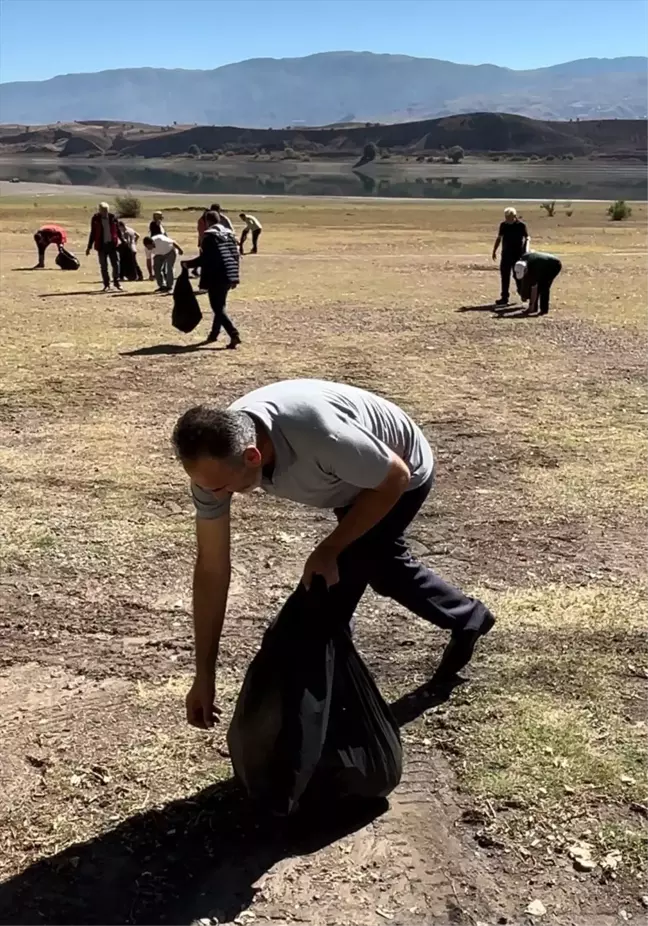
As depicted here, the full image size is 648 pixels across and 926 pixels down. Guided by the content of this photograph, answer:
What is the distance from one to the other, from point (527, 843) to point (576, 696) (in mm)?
970

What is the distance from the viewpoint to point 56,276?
62.5 feet

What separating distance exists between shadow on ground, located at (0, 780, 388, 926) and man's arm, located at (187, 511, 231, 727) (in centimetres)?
44

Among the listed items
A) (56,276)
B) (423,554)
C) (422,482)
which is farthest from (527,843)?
(56,276)

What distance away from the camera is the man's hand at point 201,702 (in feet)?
10.4

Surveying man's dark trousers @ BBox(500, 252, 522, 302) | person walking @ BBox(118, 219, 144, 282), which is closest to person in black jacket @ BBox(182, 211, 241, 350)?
man's dark trousers @ BBox(500, 252, 522, 302)

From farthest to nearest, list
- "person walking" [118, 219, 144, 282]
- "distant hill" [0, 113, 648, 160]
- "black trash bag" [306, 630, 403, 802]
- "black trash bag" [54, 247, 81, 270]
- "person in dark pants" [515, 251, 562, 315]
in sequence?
"distant hill" [0, 113, 648, 160] < "black trash bag" [54, 247, 81, 270] < "person walking" [118, 219, 144, 282] < "person in dark pants" [515, 251, 562, 315] < "black trash bag" [306, 630, 403, 802]

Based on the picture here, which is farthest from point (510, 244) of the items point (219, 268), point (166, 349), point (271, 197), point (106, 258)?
point (271, 197)

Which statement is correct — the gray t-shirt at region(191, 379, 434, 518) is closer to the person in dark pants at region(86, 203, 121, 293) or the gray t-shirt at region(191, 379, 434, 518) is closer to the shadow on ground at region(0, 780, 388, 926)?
the shadow on ground at region(0, 780, 388, 926)

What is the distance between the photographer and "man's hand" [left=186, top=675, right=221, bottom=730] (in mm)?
3160

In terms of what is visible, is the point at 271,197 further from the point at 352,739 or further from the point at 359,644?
the point at 352,739

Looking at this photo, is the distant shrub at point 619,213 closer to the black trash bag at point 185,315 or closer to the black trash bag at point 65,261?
the black trash bag at point 65,261

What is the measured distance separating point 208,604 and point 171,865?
82cm

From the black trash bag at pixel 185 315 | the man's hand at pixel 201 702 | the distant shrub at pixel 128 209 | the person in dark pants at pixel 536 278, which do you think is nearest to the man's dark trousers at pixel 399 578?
the man's hand at pixel 201 702

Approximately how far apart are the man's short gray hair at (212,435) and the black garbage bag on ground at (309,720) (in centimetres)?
67
